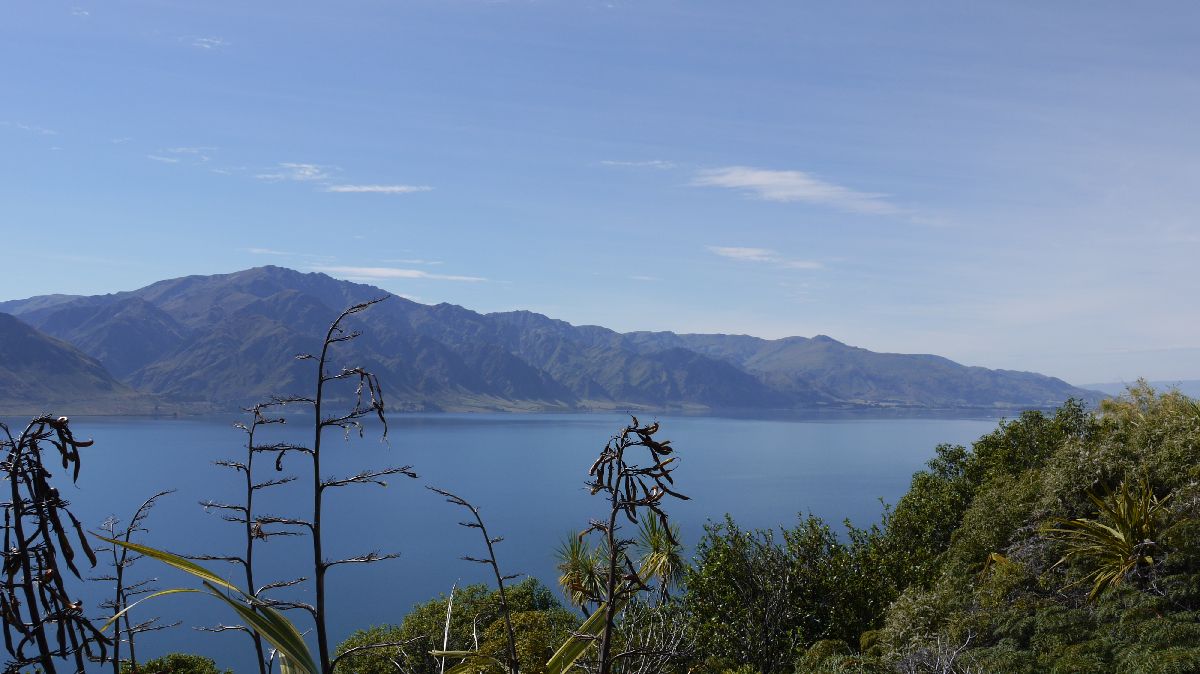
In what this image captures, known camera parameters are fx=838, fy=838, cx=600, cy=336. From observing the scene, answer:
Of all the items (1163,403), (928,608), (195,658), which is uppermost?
(1163,403)

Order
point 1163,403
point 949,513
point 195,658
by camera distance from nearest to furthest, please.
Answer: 1. point 195,658
2. point 1163,403
3. point 949,513

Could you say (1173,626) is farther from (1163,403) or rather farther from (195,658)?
(195,658)

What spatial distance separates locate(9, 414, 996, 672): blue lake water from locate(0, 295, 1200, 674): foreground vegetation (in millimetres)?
15912

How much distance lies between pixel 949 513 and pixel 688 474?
361 feet

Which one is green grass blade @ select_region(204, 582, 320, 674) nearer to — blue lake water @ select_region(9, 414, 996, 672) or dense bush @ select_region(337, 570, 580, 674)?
dense bush @ select_region(337, 570, 580, 674)

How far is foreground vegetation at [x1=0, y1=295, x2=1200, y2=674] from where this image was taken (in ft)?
11.3

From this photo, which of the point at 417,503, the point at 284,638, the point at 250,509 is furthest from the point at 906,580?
the point at 417,503

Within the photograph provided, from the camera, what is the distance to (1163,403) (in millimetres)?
22734

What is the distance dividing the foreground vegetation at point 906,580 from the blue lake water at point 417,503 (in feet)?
52.2

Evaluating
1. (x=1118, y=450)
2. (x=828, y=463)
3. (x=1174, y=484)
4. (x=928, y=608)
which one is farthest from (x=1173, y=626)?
(x=828, y=463)

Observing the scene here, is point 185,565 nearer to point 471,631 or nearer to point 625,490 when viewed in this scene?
point 625,490

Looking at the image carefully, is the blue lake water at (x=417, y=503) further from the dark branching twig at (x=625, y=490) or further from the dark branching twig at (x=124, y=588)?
the dark branching twig at (x=625, y=490)

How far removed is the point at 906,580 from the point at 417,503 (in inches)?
4051

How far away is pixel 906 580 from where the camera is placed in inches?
840
